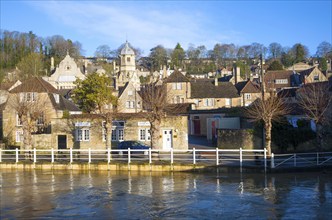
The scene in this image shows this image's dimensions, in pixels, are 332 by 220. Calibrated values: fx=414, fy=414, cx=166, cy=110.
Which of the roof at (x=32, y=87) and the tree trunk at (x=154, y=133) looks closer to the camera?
the tree trunk at (x=154, y=133)

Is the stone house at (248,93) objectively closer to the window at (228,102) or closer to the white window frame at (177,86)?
the window at (228,102)

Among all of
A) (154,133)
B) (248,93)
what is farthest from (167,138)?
(248,93)

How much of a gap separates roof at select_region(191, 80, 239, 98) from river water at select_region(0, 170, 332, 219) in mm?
36742

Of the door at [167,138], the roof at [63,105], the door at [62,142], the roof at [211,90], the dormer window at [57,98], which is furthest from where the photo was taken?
the roof at [211,90]

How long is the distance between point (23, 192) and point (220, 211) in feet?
33.8

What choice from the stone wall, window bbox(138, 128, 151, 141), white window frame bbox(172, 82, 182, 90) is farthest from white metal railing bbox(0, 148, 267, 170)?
white window frame bbox(172, 82, 182, 90)

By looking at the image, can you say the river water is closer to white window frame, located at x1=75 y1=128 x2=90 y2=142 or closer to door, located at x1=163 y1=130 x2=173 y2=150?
door, located at x1=163 y1=130 x2=173 y2=150

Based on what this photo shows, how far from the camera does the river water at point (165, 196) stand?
52.0 ft

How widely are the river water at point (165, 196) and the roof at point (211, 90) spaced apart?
36.7 metres

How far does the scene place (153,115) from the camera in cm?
3247

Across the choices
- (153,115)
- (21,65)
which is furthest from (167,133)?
(21,65)

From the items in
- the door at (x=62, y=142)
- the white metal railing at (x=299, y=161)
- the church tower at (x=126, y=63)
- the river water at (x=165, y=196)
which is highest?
the church tower at (x=126, y=63)

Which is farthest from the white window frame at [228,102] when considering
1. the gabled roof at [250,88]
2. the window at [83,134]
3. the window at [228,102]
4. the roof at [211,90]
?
the window at [83,134]

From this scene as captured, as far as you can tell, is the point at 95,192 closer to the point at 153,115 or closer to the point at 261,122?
the point at 153,115
